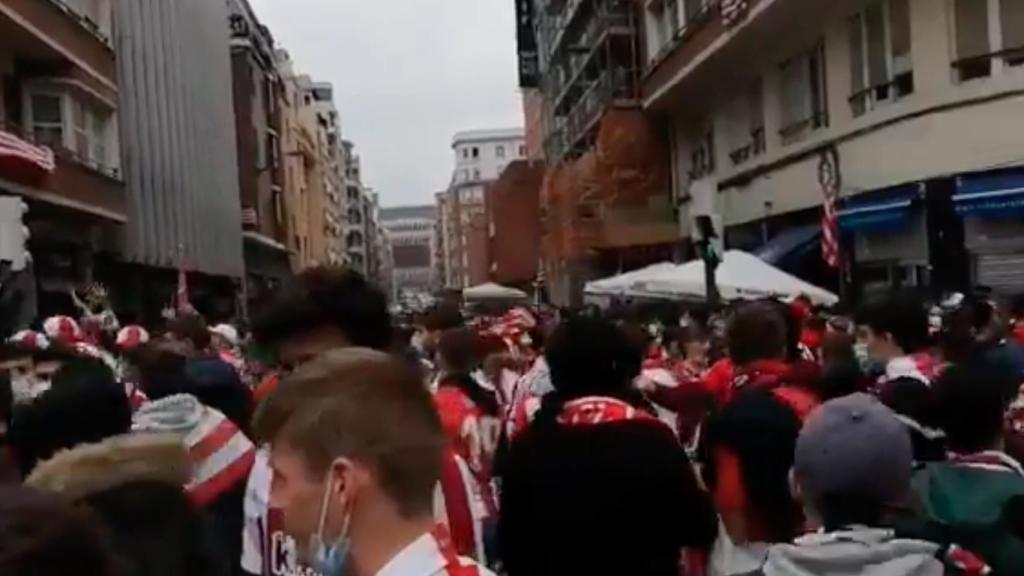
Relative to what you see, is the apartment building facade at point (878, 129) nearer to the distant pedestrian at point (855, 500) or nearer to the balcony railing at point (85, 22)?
the balcony railing at point (85, 22)

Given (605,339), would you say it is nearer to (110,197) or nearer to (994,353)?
(994,353)

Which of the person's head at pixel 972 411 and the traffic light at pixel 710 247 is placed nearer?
the person's head at pixel 972 411

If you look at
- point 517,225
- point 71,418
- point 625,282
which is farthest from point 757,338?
point 517,225

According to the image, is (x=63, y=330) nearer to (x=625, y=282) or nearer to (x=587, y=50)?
(x=625, y=282)

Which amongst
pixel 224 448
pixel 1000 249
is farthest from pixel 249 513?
pixel 1000 249

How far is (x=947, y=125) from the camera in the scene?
20953 millimetres

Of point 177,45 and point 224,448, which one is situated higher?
point 177,45

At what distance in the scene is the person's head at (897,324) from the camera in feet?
23.9

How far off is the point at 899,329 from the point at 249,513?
12.4 feet

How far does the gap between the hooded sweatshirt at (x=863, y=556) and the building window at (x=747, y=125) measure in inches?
1124

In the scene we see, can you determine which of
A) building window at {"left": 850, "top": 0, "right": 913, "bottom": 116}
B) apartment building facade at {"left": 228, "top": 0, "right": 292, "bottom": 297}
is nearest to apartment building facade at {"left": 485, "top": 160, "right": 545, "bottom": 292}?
apartment building facade at {"left": 228, "top": 0, "right": 292, "bottom": 297}

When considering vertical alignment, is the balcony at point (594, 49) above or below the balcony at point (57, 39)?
above

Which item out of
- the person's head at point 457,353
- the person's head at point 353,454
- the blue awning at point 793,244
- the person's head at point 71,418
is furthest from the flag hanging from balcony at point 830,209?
the person's head at point 353,454

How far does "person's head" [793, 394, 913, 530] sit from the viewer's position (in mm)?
3744
